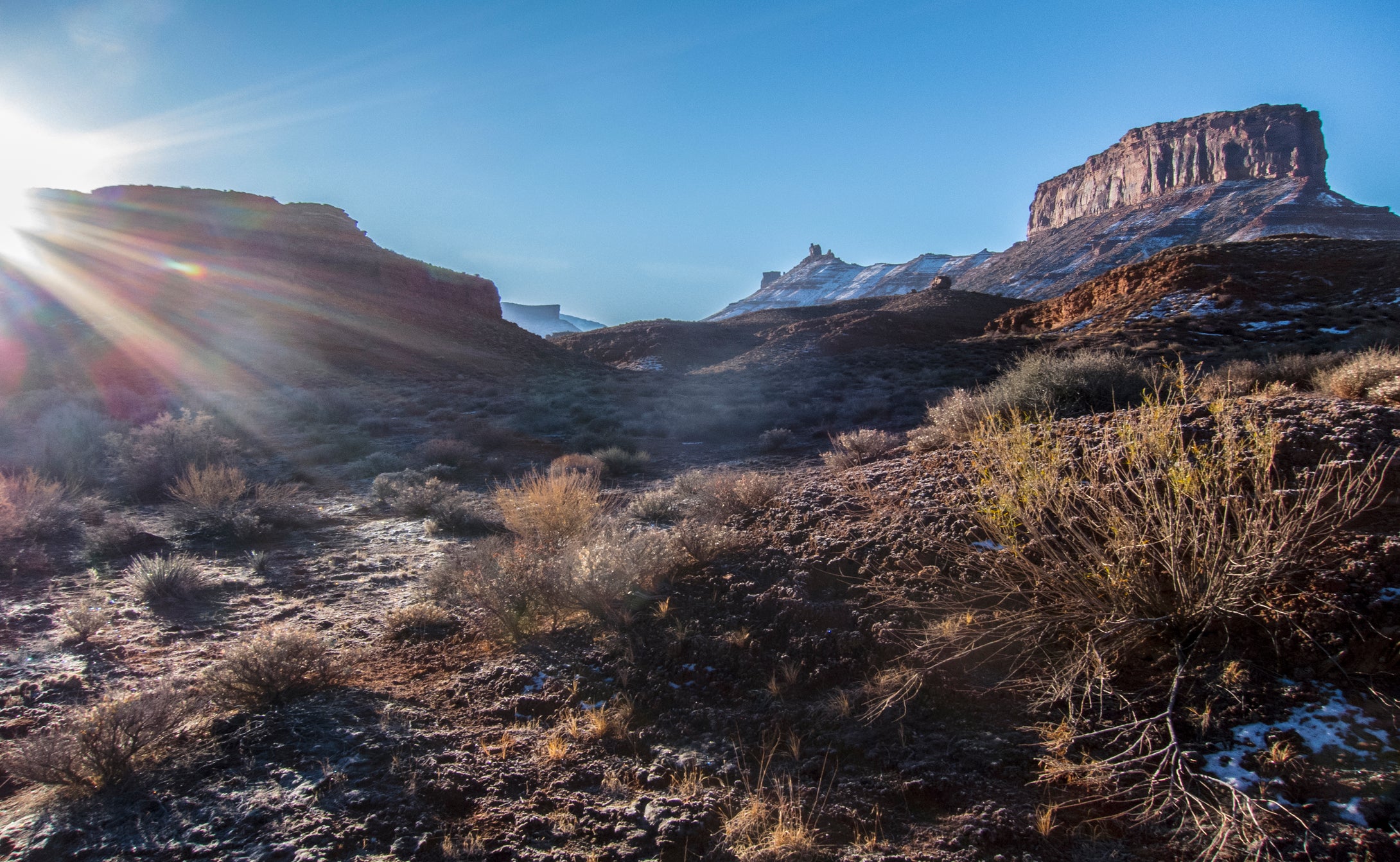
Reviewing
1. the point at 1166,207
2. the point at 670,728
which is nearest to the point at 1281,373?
the point at 670,728

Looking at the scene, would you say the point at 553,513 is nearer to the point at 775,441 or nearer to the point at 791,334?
the point at 775,441

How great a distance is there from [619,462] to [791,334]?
92.9 feet

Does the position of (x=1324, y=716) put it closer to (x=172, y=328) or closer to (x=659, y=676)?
(x=659, y=676)

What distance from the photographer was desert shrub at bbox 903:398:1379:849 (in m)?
2.24

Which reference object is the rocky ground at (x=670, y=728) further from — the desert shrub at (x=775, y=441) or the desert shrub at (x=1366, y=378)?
the desert shrub at (x=775, y=441)

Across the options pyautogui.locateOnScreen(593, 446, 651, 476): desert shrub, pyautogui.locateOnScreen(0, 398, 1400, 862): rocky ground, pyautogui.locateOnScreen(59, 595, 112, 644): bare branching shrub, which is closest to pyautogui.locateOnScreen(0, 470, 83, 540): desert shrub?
pyautogui.locateOnScreen(0, 398, 1400, 862): rocky ground

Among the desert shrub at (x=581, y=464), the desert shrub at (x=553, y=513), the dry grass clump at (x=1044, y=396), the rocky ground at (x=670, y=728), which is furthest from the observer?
the desert shrub at (x=581, y=464)

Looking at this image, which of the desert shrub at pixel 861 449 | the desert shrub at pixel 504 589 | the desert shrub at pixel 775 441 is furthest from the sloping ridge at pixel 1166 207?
the desert shrub at pixel 504 589

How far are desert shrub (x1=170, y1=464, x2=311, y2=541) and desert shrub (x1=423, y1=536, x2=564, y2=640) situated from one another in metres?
3.15

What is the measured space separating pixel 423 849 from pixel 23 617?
4.20 m

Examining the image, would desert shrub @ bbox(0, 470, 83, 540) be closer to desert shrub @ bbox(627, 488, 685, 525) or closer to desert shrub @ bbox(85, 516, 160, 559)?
desert shrub @ bbox(85, 516, 160, 559)

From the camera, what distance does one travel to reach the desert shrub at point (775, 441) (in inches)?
471

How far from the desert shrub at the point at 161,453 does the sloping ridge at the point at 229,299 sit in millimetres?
10146

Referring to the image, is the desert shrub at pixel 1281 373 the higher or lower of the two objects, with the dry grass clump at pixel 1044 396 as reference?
higher
